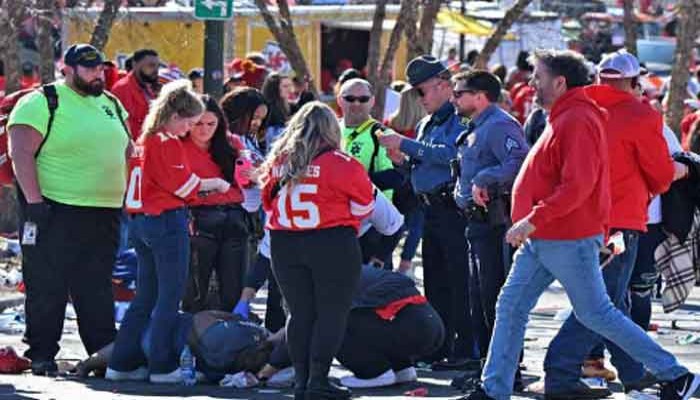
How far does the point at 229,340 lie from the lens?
10.4m

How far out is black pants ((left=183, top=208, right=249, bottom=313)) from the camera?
1141 centimetres

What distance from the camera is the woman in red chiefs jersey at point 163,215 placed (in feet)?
33.6

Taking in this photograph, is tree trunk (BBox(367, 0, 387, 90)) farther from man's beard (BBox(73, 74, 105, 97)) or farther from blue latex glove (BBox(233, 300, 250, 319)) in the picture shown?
man's beard (BBox(73, 74, 105, 97))

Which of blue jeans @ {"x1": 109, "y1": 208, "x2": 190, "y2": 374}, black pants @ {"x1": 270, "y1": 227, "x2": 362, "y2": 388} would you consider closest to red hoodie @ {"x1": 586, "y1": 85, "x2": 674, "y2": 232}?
black pants @ {"x1": 270, "y1": 227, "x2": 362, "y2": 388}

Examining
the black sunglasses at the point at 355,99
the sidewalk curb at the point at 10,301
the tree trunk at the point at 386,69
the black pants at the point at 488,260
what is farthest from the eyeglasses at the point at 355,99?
the tree trunk at the point at 386,69

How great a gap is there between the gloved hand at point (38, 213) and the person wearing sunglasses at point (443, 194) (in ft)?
7.01

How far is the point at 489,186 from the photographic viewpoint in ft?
32.2

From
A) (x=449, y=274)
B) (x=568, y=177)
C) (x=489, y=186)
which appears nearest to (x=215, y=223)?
(x=449, y=274)

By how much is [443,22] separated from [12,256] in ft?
55.2

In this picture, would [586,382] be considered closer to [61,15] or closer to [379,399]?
[379,399]

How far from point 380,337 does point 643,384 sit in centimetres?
154

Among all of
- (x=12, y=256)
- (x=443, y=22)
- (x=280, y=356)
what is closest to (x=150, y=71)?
(x=12, y=256)

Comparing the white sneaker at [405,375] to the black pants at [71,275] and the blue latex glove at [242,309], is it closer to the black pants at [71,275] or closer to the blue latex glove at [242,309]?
the blue latex glove at [242,309]

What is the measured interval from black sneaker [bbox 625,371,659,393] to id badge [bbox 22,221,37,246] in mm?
3730
